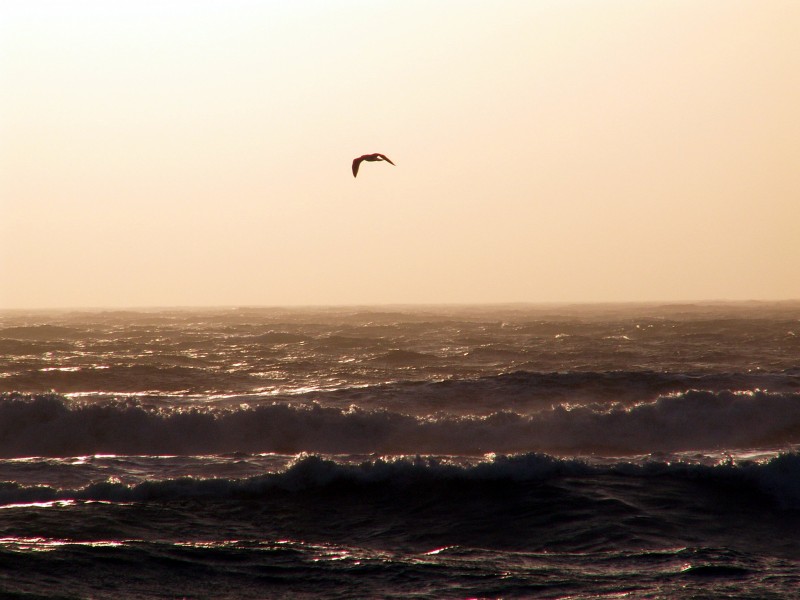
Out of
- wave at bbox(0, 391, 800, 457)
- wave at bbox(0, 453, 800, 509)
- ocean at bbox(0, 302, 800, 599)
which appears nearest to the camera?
ocean at bbox(0, 302, 800, 599)

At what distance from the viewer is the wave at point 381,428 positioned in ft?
64.8

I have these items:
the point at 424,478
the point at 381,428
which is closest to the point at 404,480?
the point at 424,478

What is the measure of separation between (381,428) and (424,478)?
259 inches

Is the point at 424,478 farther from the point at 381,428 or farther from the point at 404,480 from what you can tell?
the point at 381,428

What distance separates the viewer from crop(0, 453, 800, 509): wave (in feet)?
43.9

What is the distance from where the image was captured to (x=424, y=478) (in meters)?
14.3

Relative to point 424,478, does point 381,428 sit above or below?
below

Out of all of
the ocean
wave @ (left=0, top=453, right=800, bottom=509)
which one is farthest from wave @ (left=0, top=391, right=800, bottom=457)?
wave @ (left=0, top=453, right=800, bottom=509)

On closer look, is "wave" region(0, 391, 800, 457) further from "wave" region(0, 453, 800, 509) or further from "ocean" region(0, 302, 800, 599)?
"wave" region(0, 453, 800, 509)

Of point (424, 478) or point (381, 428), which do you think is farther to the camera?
point (381, 428)

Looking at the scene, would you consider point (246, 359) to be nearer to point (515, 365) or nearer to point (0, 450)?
point (515, 365)

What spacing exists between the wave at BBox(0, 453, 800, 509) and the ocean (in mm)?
47

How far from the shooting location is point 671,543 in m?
10.9

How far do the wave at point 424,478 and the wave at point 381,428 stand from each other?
4677mm
